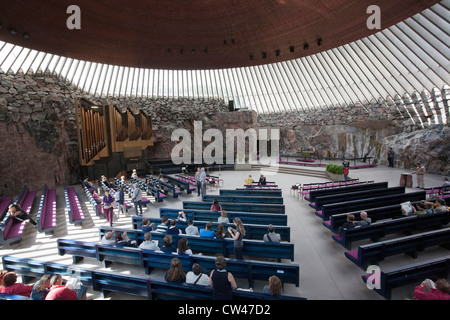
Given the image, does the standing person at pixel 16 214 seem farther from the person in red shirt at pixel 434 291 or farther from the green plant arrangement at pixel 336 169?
the green plant arrangement at pixel 336 169

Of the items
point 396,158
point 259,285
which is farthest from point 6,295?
point 396,158

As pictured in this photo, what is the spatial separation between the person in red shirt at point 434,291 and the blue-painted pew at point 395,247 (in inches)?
48.1

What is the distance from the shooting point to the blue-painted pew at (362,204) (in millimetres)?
6881

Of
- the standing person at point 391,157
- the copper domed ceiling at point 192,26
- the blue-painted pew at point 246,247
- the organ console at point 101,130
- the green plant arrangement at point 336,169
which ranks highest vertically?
the copper domed ceiling at point 192,26

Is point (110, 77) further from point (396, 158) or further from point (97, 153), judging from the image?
point (396, 158)

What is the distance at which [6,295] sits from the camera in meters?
3.06

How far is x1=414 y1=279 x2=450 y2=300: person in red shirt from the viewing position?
116 inches

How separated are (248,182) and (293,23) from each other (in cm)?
731

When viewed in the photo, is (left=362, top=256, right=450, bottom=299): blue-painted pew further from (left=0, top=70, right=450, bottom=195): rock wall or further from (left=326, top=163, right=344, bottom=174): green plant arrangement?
(left=0, top=70, right=450, bottom=195): rock wall

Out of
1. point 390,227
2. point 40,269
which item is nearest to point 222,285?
point 40,269

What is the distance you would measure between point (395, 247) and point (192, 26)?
1089 cm

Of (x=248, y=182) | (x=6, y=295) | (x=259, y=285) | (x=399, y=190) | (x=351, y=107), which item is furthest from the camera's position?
(x=351, y=107)

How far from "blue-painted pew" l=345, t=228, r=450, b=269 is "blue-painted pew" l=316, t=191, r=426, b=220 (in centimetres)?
206

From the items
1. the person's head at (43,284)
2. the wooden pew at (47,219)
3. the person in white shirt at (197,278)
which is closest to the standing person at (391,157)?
the person in white shirt at (197,278)
